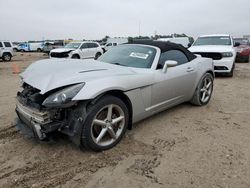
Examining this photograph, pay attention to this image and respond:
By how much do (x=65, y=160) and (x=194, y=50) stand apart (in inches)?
313

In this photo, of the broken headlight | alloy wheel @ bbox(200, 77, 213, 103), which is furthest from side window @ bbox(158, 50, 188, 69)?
the broken headlight

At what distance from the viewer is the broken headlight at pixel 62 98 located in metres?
2.71

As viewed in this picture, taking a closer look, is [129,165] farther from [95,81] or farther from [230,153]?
[230,153]

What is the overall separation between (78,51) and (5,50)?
6.90 meters

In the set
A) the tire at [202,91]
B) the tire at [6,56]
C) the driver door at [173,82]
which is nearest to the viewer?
the driver door at [173,82]

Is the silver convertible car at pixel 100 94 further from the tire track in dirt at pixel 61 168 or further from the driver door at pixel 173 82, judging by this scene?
the tire track in dirt at pixel 61 168

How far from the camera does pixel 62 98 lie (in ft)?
8.96

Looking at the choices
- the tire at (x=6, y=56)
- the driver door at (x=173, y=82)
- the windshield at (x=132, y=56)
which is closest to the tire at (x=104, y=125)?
the driver door at (x=173, y=82)

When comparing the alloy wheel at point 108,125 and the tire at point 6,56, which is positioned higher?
the alloy wheel at point 108,125

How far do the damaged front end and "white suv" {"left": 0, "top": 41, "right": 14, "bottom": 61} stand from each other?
18.7 meters

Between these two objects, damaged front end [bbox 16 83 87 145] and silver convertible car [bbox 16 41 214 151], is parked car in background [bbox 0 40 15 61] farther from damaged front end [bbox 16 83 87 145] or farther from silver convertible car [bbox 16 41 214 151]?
damaged front end [bbox 16 83 87 145]

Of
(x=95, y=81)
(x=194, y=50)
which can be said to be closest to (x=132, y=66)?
(x=95, y=81)

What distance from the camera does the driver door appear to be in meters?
3.78

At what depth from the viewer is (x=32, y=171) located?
105 inches
